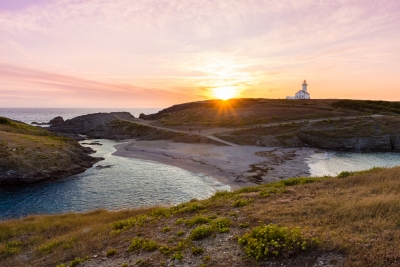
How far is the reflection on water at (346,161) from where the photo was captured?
4602 centimetres

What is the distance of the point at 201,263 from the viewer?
1099cm

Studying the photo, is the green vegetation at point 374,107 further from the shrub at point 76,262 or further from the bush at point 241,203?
the shrub at point 76,262

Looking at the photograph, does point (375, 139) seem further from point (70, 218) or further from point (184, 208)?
point (70, 218)

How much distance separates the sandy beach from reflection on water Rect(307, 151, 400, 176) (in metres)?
2.24

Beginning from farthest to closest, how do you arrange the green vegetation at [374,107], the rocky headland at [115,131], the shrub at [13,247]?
the green vegetation at [374,107] < the rocky headland at [115,131] < the shrub at [13,247]

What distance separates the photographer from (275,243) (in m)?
10.1

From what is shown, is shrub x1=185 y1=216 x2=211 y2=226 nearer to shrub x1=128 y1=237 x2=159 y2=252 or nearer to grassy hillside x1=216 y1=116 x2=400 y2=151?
shrub x1=128 y1=237 x2=159 y2=252

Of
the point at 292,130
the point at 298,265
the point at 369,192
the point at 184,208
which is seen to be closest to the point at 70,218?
the point at 184,208

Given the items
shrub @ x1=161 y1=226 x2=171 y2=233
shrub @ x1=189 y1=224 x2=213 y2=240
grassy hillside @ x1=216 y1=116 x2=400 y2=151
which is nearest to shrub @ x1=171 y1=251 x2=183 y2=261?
shrub @ x1=189 y1=224 x2=213 y2=240

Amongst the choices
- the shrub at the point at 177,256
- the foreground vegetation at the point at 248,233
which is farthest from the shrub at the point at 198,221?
the shrub at the point at 177,256

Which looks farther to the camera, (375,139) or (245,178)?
(375,139)

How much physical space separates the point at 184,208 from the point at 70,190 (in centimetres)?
2659

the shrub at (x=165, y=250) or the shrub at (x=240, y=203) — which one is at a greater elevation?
the shrub at (x=240, y=203)

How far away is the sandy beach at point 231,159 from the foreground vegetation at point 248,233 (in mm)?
19420
